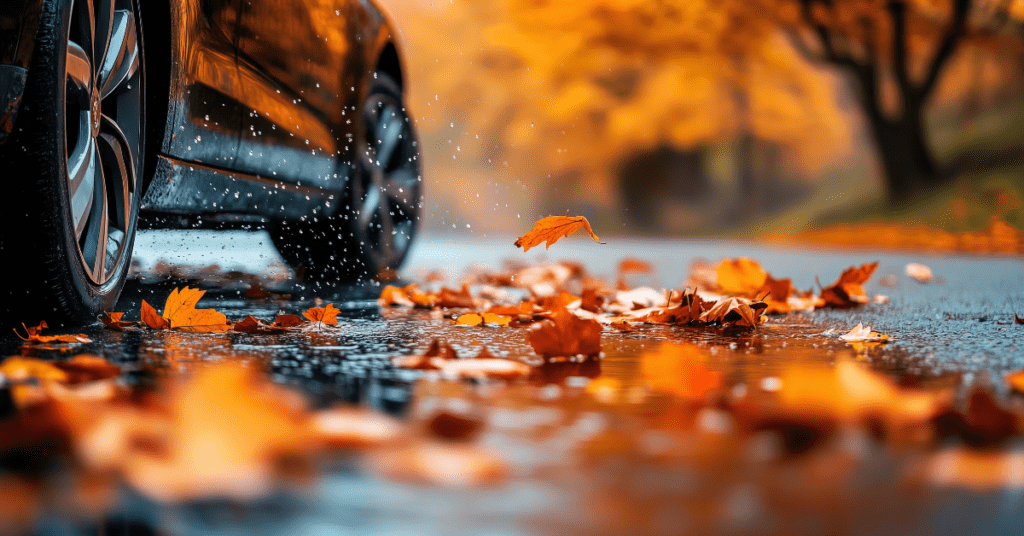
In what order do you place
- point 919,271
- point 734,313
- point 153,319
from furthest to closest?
point 919,271 → point 734,313 → point 153,319

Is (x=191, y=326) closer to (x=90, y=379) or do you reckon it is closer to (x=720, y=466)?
(x=90, y=379)

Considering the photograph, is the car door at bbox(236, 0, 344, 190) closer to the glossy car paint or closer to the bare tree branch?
the glossy car paint

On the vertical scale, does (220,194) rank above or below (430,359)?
above

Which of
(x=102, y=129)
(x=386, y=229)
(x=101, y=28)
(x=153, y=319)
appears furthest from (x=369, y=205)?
(x=101, y=28)

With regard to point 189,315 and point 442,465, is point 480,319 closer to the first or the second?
point 189,315

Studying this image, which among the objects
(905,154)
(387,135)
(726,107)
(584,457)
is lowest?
(584,457)

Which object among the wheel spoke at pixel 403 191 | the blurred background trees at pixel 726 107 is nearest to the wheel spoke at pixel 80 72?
the wheel spoke at pixel 403 191

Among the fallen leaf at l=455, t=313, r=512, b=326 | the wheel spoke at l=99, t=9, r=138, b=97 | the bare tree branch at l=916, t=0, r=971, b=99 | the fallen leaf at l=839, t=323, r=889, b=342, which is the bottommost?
the fallen leaf at l=839, t=323, r=889, b=342

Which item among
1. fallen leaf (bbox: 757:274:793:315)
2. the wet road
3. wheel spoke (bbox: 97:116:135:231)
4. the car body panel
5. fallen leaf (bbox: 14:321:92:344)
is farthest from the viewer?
fallen leaf (bbox: 757:274:793:315)

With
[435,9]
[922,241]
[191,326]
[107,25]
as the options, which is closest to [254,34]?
[107,25]

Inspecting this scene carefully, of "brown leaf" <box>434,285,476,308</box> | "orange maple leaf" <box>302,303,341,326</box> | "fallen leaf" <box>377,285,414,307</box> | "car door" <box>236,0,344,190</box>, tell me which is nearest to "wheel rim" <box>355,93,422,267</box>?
"car door" <box>236,0,344,190</box>
